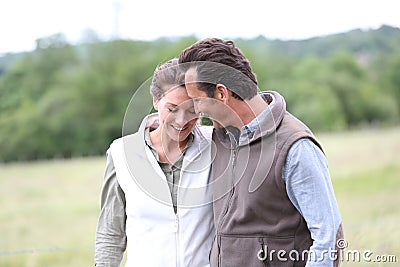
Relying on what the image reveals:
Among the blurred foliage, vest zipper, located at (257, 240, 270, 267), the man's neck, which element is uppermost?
the man's neck

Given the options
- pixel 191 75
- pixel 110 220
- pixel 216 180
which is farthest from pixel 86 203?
pixel 191 75

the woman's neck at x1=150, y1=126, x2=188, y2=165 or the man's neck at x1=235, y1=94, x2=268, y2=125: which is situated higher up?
the man's neck at x1=235, y1=94, x2=268, y2=125

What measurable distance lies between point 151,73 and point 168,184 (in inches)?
2143

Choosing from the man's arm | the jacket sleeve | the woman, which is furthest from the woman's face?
the man's arm

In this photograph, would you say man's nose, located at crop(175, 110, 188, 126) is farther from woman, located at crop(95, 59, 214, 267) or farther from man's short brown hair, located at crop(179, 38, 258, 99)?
man's short brown hair, located at crop(179, 38, 258, 99)

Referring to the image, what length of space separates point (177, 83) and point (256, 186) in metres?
0.57

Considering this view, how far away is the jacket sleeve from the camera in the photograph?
2.95 meters

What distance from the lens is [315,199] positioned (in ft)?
7.92

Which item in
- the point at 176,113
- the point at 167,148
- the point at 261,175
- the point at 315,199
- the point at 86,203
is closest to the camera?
the point at 315,199

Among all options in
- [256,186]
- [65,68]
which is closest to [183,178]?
[256,186]

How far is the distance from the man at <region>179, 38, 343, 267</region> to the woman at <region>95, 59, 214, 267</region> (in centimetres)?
12

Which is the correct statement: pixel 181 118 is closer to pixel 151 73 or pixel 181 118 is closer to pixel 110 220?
pixel 110 220

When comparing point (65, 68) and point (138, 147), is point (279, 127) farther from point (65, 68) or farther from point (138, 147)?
point (65, 68)

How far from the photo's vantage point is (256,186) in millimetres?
2562
